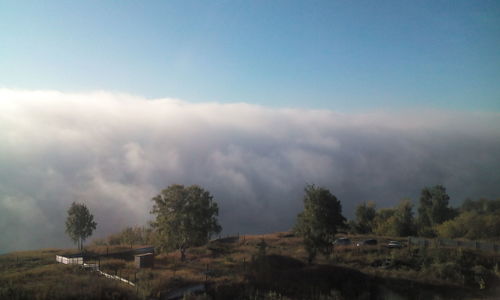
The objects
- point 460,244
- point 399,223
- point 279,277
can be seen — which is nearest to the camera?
point 279,277

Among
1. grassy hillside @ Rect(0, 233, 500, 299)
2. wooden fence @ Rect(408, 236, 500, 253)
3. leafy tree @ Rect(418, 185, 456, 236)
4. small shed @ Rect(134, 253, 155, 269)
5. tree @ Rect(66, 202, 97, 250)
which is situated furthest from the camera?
leafy tree @ Rect(418, 185, 456, 236)

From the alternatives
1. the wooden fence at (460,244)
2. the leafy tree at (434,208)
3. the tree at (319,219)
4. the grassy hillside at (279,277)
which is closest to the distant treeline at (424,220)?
the leafy tree at (434,208)

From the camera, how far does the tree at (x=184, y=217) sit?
→ 37594 millimetres

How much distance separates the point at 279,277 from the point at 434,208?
238 ft

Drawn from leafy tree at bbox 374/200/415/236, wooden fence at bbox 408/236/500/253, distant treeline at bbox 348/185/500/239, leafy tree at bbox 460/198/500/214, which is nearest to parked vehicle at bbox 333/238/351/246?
wooden fence at bbox 408/236/500/253

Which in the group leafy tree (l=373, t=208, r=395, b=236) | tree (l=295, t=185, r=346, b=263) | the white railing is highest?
tree (l=295, t=185, r=346, b=263)

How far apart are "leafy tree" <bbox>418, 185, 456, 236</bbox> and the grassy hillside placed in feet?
168

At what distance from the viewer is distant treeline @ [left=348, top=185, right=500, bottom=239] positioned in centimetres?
6278

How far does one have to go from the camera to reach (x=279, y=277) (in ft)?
104

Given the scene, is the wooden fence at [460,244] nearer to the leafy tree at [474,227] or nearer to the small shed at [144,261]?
the leafy tree at [474,227]

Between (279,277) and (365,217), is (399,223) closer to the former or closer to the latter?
(365,217)

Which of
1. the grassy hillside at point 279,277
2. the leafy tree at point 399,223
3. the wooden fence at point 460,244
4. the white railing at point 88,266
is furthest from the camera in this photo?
the leafy tree at point 399,223

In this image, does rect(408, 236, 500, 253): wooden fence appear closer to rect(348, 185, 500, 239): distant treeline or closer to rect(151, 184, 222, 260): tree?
rect(348, 185, 500, 239): distant treeline

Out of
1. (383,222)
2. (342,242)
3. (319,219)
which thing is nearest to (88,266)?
(319,219)
